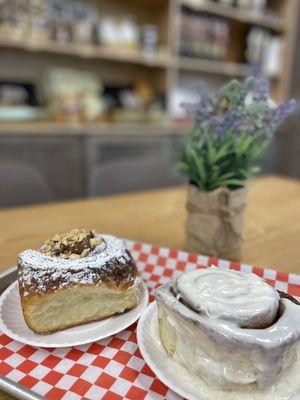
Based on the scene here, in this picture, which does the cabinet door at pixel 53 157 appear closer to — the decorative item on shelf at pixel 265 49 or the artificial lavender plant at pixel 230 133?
the artificial lavender plant at pixel 230 133

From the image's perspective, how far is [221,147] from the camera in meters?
0.67

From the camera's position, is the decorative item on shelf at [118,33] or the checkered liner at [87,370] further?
the decorative item on shelf at [118,33]

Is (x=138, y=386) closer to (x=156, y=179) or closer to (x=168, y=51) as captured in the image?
(x=156, y=179)

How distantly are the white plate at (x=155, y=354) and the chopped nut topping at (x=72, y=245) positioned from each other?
0.50 ft

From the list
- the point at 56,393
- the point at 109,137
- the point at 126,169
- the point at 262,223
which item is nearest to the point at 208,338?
the point at 56,393

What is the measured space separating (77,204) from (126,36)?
1.50 meters

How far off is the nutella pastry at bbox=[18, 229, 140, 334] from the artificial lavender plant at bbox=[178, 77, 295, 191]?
0.26 meters

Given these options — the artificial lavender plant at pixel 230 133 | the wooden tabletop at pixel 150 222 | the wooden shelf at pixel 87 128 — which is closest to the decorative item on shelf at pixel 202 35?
the wooden shelf at pixel 87 128

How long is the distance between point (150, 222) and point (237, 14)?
2219 mm

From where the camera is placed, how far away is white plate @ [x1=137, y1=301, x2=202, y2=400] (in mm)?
367

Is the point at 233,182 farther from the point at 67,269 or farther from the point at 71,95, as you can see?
the point at 71,95

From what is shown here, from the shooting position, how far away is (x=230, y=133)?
2.15 feet

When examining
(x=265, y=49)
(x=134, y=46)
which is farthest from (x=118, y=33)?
(x=265, y=49)

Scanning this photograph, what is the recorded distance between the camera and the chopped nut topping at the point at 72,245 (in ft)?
1.80
